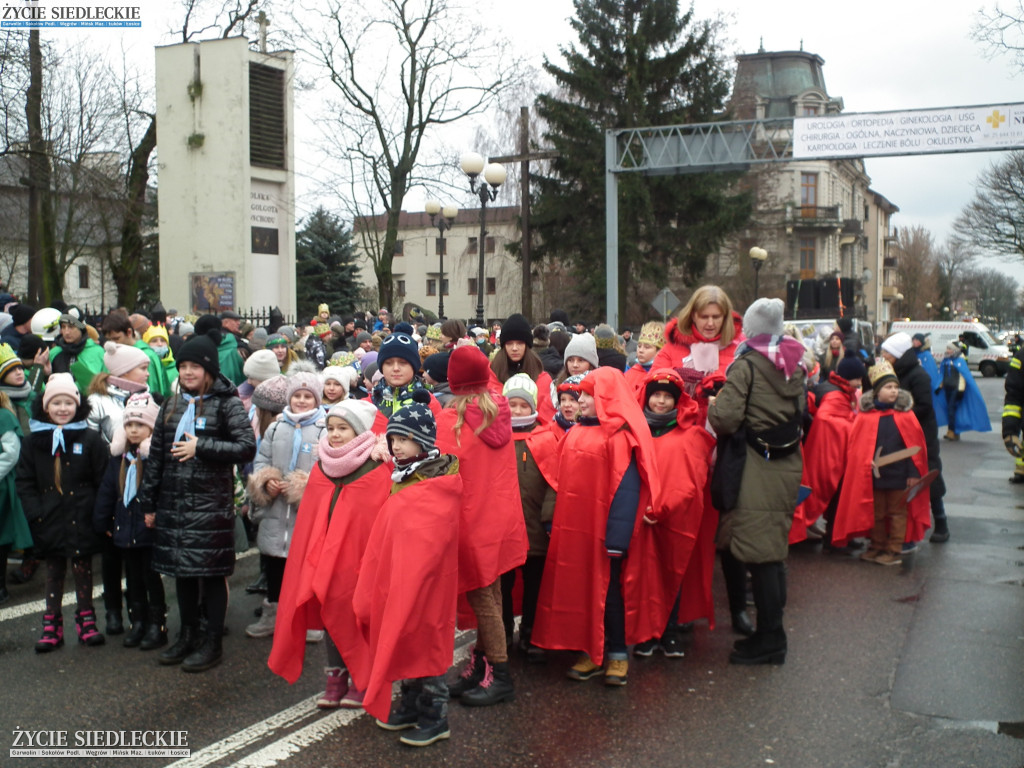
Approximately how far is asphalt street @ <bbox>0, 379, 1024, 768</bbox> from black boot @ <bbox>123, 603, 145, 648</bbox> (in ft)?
0.39

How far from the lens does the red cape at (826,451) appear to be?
27.8ft

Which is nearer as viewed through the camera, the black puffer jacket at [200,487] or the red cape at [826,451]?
the black puffer jacket at [200,487]

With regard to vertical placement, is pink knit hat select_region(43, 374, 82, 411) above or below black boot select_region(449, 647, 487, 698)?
above

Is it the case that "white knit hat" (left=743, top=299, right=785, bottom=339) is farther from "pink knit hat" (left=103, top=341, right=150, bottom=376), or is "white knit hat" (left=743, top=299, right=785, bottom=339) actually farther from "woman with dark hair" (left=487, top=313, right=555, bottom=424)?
"pink knit hat" (left=103, top=341, right=150, bottom=376)

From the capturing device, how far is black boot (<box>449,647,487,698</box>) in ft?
16.6

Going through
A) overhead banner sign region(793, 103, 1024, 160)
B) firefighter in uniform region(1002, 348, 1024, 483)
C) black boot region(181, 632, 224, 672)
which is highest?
overhead banner sign region(793, 103, 1024, 160)

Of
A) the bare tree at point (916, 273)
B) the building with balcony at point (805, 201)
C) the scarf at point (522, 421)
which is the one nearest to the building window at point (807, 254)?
the building with balcony at point (805, 201)

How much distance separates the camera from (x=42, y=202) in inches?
939

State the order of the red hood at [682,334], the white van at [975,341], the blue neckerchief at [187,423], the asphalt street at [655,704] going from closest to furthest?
the asphalt street at [655,704] → the blue neckerchief at [187,423] → the red hood at [682,334] → the white van at [975,341]

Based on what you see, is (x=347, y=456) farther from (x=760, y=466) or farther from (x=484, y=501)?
(x=760, y=466)

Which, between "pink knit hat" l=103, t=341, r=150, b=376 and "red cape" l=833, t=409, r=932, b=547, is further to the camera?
"red cape" l=833, t=409, r=932, b=547

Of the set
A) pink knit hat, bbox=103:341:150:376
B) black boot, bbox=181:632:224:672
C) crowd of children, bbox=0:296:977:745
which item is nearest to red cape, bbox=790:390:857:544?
crowd of children, bbox=0:296:977:745

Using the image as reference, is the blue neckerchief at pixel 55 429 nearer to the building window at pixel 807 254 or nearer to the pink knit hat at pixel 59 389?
the pink knit hat at pixel 59 389

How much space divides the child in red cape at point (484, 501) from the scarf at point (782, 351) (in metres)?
1.55
